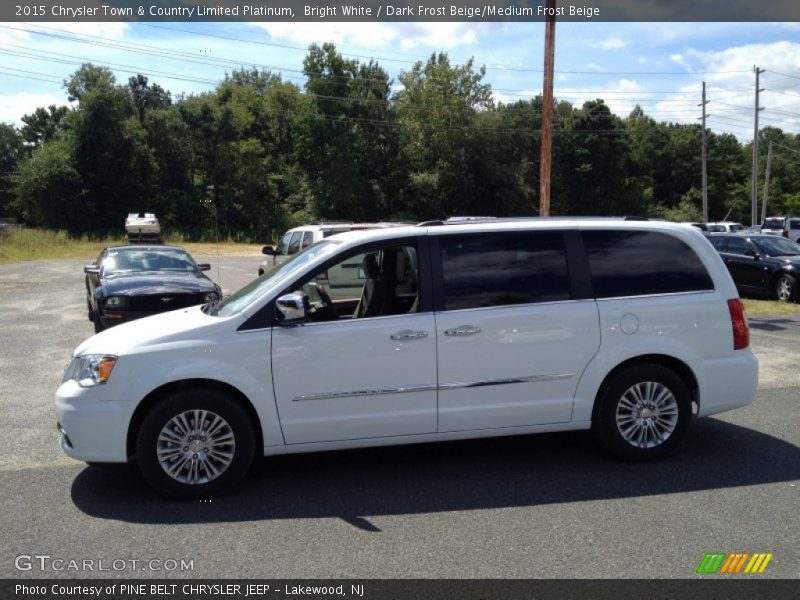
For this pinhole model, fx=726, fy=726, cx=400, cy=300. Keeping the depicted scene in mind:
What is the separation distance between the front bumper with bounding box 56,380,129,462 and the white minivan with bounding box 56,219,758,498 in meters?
0.01

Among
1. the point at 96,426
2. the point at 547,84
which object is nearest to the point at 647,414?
the point at 96,426

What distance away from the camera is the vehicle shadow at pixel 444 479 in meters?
4.92

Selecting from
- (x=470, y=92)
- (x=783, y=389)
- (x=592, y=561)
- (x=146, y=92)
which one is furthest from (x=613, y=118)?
(x=592, y=561)

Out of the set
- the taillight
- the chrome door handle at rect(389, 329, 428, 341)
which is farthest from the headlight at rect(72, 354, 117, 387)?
the taillight

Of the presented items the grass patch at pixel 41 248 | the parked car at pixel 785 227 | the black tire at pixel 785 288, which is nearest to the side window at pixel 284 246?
the black tire at pixel 785 288

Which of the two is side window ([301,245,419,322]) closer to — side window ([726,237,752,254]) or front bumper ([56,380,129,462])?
front bumper ([56,380,129,462])

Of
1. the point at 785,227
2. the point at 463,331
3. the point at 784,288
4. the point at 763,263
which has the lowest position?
the point at 784,288

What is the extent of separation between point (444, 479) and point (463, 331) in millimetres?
1134

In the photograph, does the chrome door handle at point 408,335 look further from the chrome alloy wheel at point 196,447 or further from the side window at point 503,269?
the chrome alloy wheel at point 196,447

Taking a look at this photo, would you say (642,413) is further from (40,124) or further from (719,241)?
(40,124)

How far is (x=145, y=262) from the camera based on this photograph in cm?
1330

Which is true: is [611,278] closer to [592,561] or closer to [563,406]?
[563,406]

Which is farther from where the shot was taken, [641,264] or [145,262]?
[145,262]

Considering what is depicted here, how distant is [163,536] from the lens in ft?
14.6
